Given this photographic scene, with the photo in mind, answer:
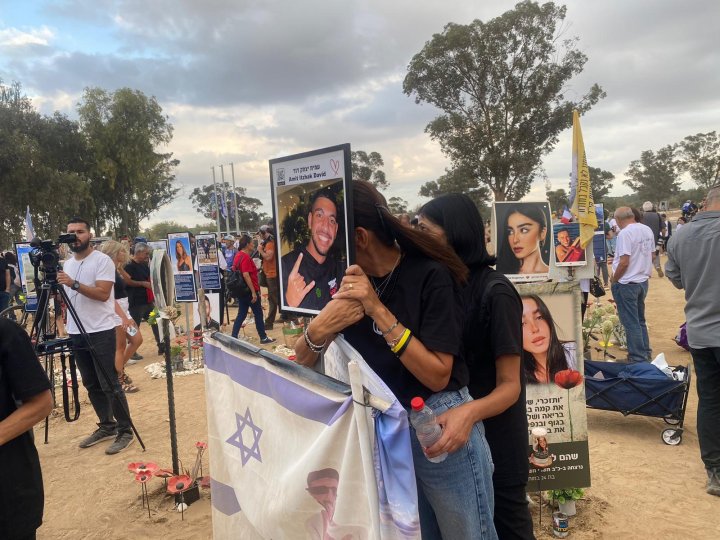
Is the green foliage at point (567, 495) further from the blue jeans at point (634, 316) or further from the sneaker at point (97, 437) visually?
the sneaker at point (97, 437)

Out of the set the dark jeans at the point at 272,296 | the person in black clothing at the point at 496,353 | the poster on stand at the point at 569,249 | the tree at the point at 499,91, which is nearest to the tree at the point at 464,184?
the tree at the point at 499,91

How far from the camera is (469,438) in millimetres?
1514

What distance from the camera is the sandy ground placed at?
10.3 ft

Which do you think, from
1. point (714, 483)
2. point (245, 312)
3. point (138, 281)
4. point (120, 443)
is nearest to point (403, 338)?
point (714, 483)

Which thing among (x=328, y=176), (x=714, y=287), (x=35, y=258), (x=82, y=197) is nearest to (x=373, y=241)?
(x=328, y=176)

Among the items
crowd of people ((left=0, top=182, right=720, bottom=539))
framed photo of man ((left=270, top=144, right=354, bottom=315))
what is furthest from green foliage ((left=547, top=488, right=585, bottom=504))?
framed photo of man ((left=270, top=144, right=354, bottom=315))

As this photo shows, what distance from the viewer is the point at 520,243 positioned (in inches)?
157

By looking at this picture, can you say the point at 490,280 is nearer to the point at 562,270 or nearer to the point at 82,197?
the point at 562,270

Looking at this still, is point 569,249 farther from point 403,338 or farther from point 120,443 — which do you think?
point 120,443

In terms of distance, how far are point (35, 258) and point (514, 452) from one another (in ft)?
11.3

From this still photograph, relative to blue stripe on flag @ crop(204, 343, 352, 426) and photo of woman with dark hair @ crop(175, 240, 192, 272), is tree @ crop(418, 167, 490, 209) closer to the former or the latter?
photo of woman with dark hair @ crop(175, 240, 192, 272)

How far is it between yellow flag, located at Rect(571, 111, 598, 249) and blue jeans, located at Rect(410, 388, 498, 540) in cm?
287

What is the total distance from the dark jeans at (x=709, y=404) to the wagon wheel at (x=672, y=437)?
778 mm

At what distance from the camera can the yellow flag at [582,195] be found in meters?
3.75
